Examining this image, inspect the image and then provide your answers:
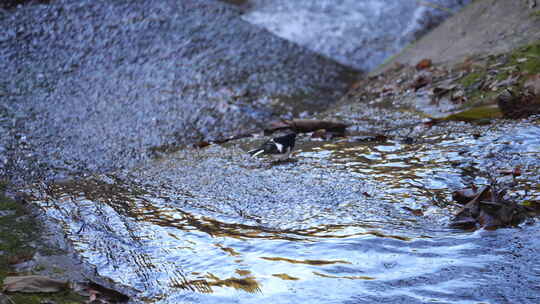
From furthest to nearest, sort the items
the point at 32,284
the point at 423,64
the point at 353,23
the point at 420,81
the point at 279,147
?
the point at 353,23 < the point at 423,64 < the point at 420,81 < the point at 279,147 < the point at 32,284

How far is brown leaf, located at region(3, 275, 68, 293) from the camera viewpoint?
1578 mm

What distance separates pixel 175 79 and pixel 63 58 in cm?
109

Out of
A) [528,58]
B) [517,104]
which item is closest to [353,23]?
[528,58]

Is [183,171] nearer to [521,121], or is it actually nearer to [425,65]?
[521,121]

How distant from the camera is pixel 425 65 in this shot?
14.4ft

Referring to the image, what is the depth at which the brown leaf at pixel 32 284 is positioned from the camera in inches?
62.1

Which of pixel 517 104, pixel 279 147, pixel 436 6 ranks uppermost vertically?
pixel 436 6

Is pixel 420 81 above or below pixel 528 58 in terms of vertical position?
below

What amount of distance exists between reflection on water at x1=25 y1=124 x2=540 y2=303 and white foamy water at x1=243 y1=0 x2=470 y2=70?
283 centimetres

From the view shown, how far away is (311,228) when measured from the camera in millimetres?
2002

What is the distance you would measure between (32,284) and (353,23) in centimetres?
512

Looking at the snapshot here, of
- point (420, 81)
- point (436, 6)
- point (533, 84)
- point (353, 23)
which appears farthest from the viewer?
point (436, 6)

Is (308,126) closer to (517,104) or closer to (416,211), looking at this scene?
(517,104)

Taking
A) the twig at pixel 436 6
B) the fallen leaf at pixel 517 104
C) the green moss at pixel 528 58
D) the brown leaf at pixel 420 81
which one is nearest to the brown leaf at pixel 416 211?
the fallen leaf at pixel 517 104
